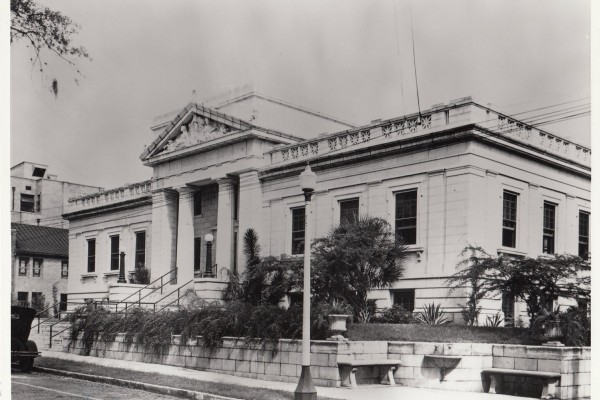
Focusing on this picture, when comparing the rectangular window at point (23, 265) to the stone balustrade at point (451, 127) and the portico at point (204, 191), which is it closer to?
the portico at point (204, 191)

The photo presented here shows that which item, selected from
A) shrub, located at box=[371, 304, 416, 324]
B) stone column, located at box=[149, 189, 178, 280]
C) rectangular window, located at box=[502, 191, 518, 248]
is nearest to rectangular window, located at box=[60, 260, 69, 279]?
stone column, located at box=[149, 189, 178, 280]

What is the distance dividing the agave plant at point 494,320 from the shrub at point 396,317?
7.75 feet

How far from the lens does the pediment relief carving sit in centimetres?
3307

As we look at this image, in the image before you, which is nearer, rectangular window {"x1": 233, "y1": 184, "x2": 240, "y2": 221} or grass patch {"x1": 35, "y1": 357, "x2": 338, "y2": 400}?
grass patch {"x1": 35, "y1": 357, "x2": 338, "y2": 400}

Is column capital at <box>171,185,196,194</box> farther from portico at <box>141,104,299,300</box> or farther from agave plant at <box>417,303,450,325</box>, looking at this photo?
agave plant at <box>417,303,450,325</box>

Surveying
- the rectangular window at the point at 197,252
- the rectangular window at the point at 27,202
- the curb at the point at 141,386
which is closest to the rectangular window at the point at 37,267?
the rectangular window at the point at 27,202

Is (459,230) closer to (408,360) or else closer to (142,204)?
(408,360)

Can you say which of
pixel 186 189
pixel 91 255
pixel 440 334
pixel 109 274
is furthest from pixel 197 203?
pixel 440 334

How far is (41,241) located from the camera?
52.8 meters

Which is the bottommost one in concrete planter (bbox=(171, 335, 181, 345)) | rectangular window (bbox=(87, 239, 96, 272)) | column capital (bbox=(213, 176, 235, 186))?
concrete planter (bbox=(171, 335, 181, 345))

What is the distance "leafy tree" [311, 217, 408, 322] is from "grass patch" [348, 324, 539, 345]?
278 centimetres

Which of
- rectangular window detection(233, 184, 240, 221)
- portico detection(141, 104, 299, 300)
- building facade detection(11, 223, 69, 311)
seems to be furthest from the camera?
building facade detection(11, 223, 69, 311)

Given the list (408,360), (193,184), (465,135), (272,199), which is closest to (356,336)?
(408,360)

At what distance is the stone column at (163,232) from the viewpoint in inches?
1430
